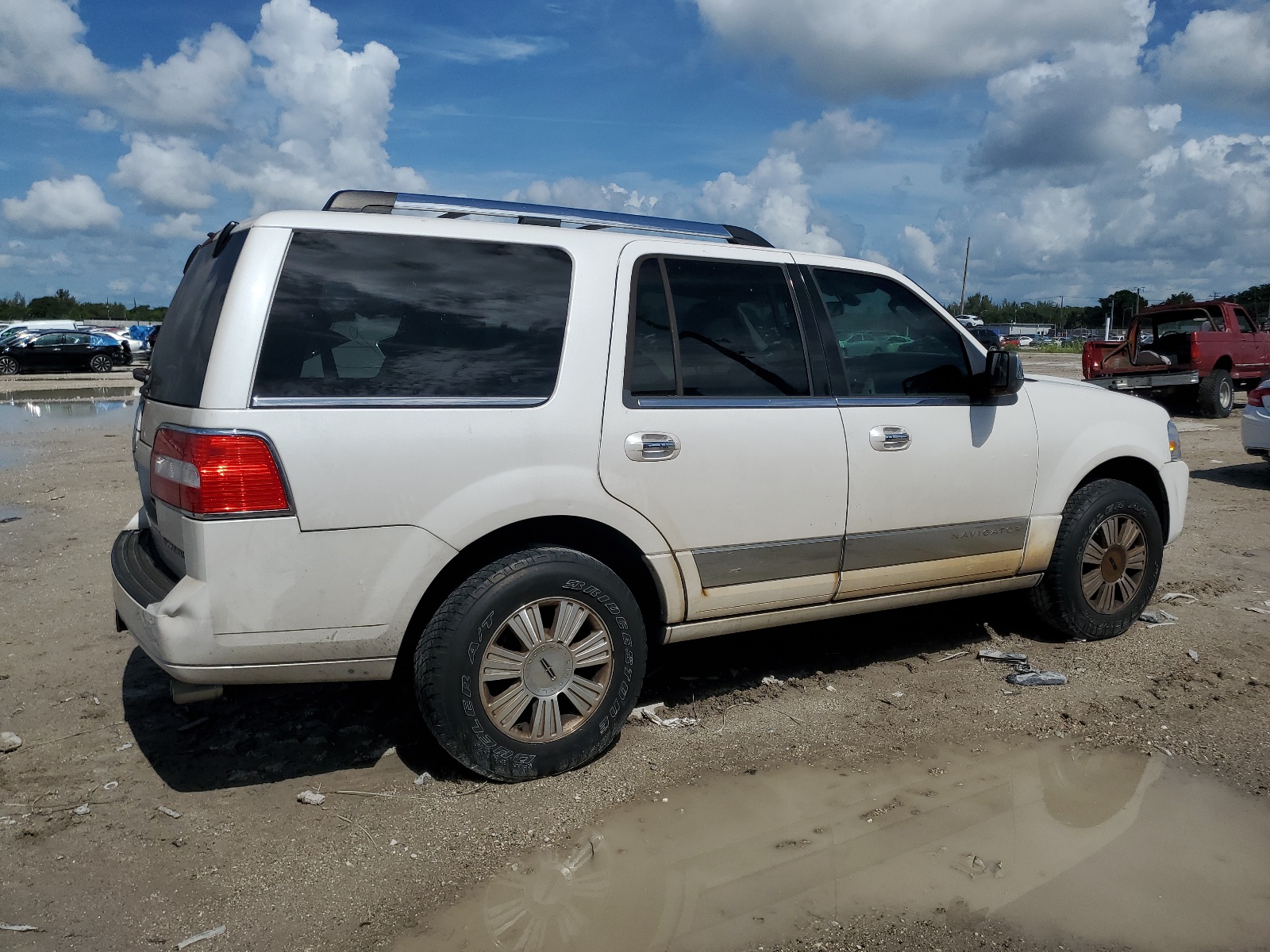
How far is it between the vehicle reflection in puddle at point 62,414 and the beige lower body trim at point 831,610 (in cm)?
1474

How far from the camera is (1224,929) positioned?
2730 mm

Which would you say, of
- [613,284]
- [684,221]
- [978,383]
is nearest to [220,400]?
[613,284]

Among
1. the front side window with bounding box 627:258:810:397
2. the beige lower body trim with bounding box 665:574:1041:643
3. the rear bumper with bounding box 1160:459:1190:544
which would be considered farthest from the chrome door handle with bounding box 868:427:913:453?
the rear bumper with bounding box 1160:459:1190:544

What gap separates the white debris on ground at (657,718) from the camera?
4.14m

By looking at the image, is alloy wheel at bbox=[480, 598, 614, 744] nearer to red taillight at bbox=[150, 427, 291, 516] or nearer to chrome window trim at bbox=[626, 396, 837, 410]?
chrome window trim at bbox=[626, 396, 837, 410]

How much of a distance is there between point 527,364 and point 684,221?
121 cm

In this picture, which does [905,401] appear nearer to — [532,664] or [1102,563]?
[1102,563]

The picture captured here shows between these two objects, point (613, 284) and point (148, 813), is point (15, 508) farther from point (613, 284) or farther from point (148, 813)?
point (613, 284)

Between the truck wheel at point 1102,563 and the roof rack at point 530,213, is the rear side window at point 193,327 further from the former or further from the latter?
the truck wheel at point 1102,563

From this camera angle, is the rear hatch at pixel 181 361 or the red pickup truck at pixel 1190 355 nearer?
the rear hatch at pixel 181 361

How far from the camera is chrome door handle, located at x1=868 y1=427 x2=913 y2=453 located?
413 centimetres

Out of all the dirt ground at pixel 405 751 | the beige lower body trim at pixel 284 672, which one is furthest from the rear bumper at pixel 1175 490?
the beige lower body trim at pixel 284 672

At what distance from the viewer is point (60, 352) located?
32.3m

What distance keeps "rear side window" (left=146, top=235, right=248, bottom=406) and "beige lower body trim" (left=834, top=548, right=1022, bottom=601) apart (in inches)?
104
